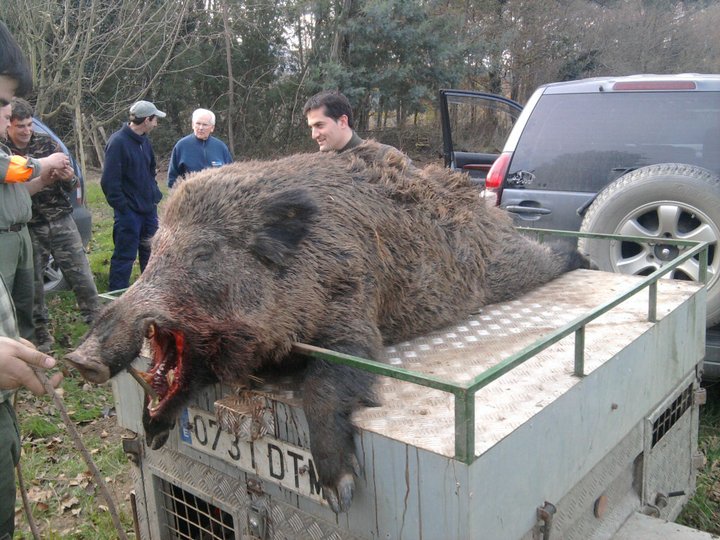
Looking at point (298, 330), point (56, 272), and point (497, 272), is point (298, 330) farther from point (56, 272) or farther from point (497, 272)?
point (56, 272)

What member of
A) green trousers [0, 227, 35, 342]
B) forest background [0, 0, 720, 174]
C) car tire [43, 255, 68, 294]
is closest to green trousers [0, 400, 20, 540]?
green trousers [0, 227, 35, 342]

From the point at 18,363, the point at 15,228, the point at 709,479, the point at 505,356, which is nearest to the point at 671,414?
the point at 709,479

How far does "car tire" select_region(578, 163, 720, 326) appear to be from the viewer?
13.5ft

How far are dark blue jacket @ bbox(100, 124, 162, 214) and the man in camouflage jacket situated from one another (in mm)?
822

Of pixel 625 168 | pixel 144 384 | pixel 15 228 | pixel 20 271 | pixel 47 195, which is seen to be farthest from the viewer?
pixel 47 195

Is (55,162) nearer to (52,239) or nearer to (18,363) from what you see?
(52,239)

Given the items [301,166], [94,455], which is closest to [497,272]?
[301,166]

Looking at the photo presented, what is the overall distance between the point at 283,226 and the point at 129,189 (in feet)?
15.5

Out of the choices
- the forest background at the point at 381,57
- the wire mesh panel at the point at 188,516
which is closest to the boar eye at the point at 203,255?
the wire mesh panel at the point at 188,516

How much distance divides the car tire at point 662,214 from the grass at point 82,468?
101 centimetres

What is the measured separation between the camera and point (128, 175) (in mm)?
6738

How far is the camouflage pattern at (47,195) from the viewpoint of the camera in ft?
18.3

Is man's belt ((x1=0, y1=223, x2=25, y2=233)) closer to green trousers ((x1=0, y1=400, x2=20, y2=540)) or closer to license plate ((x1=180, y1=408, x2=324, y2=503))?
green trousers ((x1=0, y1=400, x2=20, y2=540))

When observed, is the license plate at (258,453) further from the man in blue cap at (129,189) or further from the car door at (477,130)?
the car door at (477,130)
